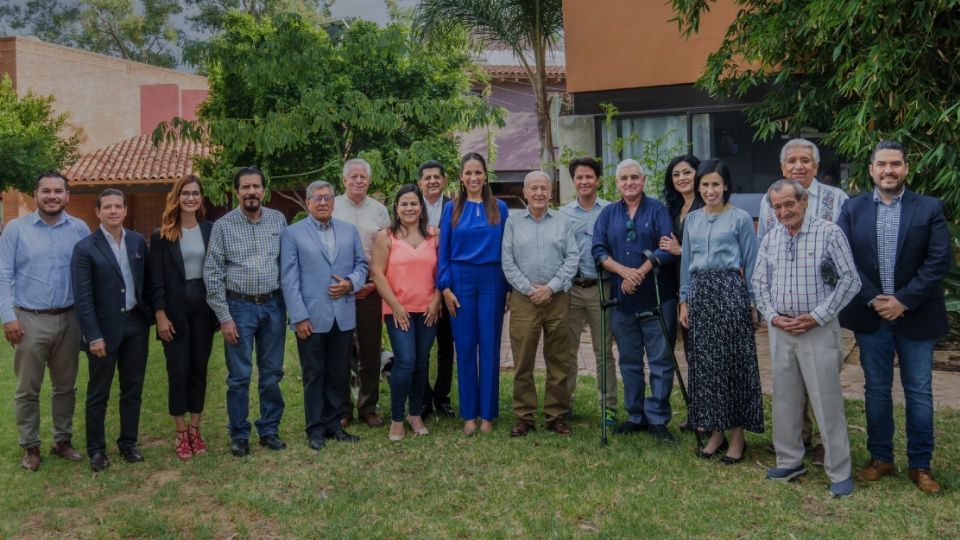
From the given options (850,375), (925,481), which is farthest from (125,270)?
(850,375)

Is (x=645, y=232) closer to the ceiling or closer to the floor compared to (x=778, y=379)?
closer to the ceiling

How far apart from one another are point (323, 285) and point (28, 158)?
1644cm

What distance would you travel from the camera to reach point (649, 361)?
20.5 ft

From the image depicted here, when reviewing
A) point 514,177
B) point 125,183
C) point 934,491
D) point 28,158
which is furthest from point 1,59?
point 934,491

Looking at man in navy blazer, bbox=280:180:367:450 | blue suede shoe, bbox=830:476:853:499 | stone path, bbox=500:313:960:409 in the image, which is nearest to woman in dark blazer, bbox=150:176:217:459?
man in navy blazer, bbox=280:180:367:450

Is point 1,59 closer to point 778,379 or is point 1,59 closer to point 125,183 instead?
point 125,183

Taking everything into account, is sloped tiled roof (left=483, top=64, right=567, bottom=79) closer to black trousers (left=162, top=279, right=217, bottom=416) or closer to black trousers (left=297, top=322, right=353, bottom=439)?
black trousers (left=297, top=322, right=353, bottom=439)

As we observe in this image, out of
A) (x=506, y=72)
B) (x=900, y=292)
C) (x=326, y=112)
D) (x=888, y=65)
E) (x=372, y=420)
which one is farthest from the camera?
(x=506, y=72)

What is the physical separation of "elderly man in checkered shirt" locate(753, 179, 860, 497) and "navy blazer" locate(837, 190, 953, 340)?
209mm

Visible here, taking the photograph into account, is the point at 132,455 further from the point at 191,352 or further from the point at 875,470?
the point at 875,470

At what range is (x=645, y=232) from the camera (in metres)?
6.16

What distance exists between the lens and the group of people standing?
Answer: 16.6 feet

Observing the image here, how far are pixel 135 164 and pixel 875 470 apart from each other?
24.3 meters

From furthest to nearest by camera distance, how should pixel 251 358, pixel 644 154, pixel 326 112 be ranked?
pixel 644 154 → pixel 326 112 → pixel 251 358
